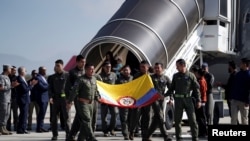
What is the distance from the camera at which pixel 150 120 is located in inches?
412

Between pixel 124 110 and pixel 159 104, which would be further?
pixel 124 110

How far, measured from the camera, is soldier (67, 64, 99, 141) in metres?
8.90

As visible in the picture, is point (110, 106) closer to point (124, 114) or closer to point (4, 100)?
point (124, 114)

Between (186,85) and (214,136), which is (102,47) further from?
(214,136)

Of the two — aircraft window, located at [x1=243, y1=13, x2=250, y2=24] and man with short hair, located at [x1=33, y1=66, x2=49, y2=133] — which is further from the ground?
aircraft window, located at [x1=243, y1=13, x2=250, y2=24]

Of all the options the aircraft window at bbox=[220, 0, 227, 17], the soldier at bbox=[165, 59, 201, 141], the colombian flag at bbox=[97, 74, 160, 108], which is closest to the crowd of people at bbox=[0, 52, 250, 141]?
the soldier at bbox=[165, 59, 201, 141]

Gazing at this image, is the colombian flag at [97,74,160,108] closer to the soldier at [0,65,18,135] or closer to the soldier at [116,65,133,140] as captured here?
the soldier at [116,65,133,140]

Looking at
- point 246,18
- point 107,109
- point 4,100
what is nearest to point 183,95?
point 107,109

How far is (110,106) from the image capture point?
1144 centimetres

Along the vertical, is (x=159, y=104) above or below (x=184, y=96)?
below

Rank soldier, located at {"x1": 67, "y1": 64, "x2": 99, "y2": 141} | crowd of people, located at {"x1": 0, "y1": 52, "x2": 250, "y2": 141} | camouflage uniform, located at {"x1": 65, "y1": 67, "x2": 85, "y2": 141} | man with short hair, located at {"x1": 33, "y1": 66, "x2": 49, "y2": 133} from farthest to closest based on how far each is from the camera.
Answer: man with short hair, located at {"x1": 33, "y1": 66, "x2": 49, "y2": 133} < camouflage uniform, located at {"x1": 65, "y1": 67, "x2": 85, "y2": 141} < crowd of people, located at {"x1": 0, "y1": 52, "x2": 250, "y2": 141} < soldier, located at {"x1": 67, "y1": 64, "x2": 99, "y2": 141}

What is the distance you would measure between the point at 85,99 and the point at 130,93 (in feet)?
7.42

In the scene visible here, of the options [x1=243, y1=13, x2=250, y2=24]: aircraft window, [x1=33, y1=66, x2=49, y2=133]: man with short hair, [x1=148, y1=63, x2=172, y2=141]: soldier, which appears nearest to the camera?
[x1=148, y1=63, x2=172, y2=141]: soldier

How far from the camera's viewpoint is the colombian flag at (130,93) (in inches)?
413
